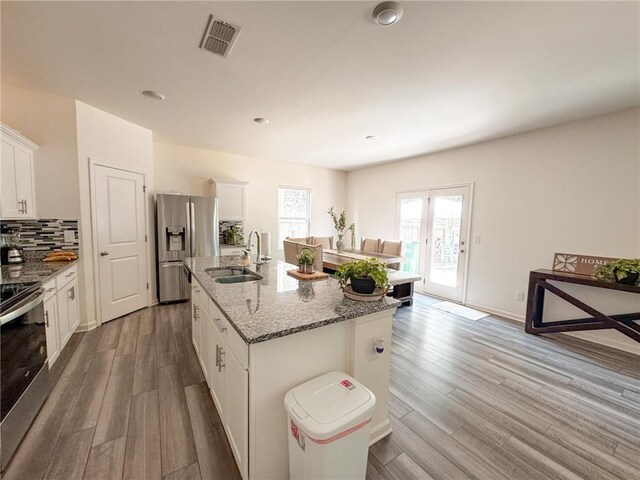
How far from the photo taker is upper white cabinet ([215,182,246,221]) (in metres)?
4.75

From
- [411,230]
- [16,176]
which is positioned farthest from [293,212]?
[16,176]

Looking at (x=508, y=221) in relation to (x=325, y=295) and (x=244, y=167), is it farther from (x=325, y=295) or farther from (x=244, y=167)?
(x=244, y=167)

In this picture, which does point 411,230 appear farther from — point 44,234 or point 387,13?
point 44,234

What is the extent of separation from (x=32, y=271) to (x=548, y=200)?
5.64 m

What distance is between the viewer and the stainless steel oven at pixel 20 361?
143cm

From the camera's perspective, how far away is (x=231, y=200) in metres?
4.86

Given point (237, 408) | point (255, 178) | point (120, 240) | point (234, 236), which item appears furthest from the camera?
point (255, 178)

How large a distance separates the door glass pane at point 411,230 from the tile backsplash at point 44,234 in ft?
16.2

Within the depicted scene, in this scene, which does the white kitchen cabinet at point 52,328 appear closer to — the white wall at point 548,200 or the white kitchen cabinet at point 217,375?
the white kitchen cabinet at point 217,375

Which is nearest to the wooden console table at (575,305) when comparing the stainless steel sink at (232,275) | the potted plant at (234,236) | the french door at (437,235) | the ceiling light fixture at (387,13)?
the french door at (437,235)

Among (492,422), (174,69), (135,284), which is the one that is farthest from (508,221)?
(135,284)

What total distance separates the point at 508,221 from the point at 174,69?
4436 mm

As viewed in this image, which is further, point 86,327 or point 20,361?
point 86,327

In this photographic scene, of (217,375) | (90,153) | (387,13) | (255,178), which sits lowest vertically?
(217,375)
